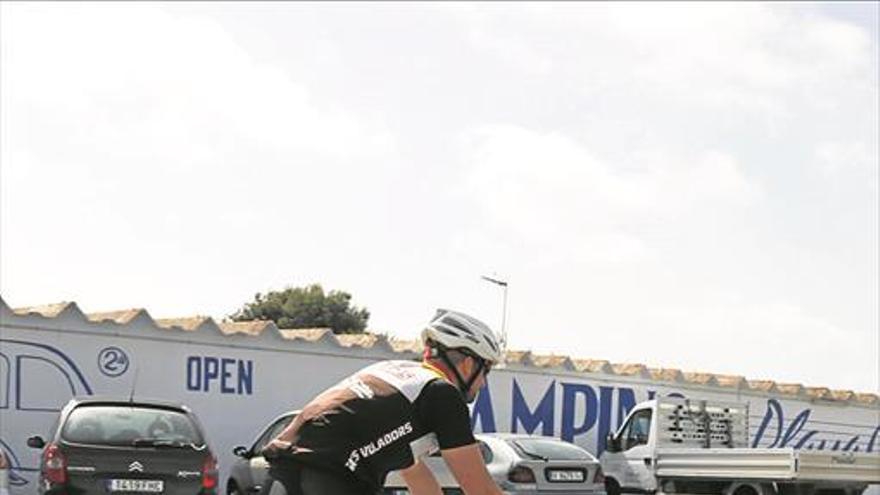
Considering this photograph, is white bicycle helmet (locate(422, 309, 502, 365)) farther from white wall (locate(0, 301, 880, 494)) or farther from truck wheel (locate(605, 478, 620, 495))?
truck wheel (locate(605, 478, 620, 495))

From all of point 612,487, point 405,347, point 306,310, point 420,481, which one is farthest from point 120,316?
point 306,310

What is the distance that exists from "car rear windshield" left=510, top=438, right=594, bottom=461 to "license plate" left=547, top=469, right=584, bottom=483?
21cm

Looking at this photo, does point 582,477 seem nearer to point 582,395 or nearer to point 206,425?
point 206,425

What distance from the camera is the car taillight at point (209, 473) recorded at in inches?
510

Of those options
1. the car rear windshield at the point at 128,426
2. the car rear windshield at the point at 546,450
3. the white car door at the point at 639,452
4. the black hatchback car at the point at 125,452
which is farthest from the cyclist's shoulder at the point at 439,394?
the white car door at the point at 639,452

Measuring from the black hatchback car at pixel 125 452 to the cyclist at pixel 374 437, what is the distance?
28.5 ft

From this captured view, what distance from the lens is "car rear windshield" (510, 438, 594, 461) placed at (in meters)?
16.4

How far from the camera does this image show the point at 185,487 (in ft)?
41.9

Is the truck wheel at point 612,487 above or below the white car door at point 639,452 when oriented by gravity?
below

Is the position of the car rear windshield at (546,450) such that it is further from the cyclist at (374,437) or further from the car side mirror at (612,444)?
the cyclist at (374,437)

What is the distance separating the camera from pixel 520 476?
15984 millimetres

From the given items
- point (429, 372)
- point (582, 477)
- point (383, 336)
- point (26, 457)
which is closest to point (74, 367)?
point (26, 457)

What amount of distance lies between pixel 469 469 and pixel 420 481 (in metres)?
0.49

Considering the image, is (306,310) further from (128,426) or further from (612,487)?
(128,426)
